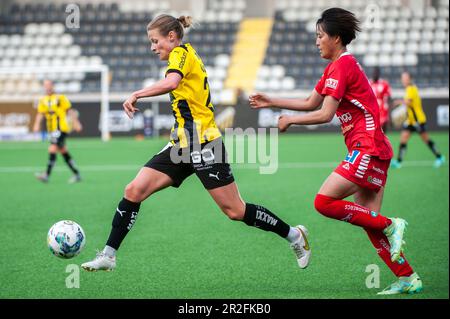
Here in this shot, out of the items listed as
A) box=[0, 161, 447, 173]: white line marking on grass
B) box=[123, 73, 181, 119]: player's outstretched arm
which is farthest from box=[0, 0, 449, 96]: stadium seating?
box=[123, 73, 181, 119]: player's outstretched arm

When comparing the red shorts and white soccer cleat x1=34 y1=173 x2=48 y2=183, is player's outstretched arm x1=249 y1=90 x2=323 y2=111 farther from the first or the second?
white soccer cleat x1=34 y1=173 x2=48 y2=183

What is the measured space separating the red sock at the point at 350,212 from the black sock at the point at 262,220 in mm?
734

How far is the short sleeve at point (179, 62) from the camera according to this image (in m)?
5.51

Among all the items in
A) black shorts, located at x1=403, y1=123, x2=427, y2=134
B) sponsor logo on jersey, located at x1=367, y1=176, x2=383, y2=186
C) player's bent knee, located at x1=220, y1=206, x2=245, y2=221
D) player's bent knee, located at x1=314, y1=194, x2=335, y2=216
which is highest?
sponsor logo on jersey, located at x1=367, y1=176, x2=383, y2=186

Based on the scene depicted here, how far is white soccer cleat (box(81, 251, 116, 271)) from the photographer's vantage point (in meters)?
5.75

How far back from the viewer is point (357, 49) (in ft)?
112

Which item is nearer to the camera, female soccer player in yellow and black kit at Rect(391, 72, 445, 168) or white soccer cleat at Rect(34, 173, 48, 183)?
white soccer cleat at Rect(34, 173, 48, 183)

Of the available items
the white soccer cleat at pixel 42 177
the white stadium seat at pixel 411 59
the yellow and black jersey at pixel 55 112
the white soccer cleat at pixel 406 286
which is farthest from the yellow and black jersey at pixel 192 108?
the white stadium seat at pixel 411 59

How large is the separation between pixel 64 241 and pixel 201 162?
1308mm

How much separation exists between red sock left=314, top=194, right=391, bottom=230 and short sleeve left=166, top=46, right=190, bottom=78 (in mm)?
1372

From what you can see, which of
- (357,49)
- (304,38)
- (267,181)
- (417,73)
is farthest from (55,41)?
(267,181)

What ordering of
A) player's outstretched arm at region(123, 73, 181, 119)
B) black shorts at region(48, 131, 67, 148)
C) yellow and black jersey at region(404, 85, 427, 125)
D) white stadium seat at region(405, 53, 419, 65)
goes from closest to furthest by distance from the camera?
player's outstretched arm at region(123, 73, 181, 119)
black shorts at region(48, 131, 67, 148)
yellow and black jersey at region(404, 85, 427, 125)
white stadium seat at region(405, 53, 419, 65)

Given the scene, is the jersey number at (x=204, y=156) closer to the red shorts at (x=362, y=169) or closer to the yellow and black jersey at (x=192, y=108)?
the yellow and black jersey at (x=192, y=108)

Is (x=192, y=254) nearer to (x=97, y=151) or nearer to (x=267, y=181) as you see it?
(x=267, y=181)
